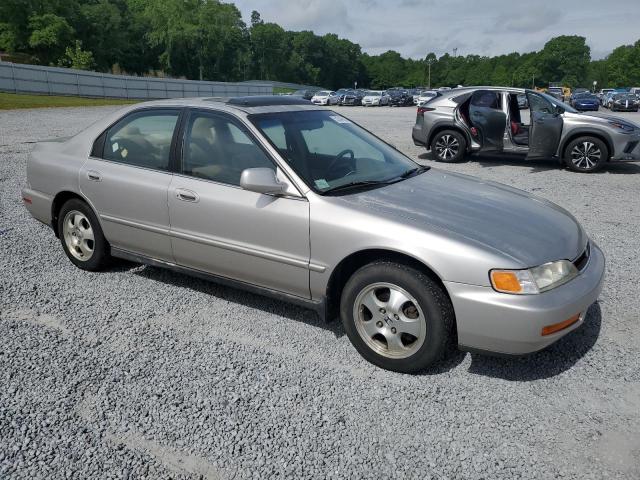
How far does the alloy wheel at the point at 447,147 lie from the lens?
1113cm

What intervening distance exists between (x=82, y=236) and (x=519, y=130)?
8928 mm

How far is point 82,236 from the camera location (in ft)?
15.3

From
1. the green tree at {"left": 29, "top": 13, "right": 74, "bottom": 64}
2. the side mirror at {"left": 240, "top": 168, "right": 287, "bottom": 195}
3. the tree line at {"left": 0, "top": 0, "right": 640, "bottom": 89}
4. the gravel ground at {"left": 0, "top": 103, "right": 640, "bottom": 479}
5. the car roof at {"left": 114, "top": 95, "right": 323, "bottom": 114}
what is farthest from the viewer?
the tree line at {"left": 0, "top": 0, "right": 640, "bottom": 89}

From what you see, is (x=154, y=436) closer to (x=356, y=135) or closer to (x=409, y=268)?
(x=409, y=268)

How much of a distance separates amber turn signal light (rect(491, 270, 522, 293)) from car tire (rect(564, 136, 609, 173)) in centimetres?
842

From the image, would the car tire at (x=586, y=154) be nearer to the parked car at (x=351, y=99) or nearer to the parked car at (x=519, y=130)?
the parked car at (x=519, y=130)

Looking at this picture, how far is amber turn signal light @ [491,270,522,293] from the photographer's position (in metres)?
2.80

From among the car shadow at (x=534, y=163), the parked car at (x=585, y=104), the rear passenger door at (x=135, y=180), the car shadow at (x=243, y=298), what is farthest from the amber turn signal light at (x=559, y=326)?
the parked car at (x=585, y=104)

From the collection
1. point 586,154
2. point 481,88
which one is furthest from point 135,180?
point 586,154

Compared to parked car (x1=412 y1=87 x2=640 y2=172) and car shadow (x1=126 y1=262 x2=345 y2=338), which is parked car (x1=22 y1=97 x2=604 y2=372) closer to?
car shadow (x1=126 y1=262 x2=345 y2=338)

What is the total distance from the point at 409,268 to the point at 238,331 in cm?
136

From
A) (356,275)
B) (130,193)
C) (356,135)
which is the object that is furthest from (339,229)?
(130,193)

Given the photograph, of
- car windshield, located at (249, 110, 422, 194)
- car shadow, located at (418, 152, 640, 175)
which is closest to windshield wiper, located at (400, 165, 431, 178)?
car windshield, located at (249, 110, 422, 194)

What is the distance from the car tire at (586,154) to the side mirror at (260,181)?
27.9ft
